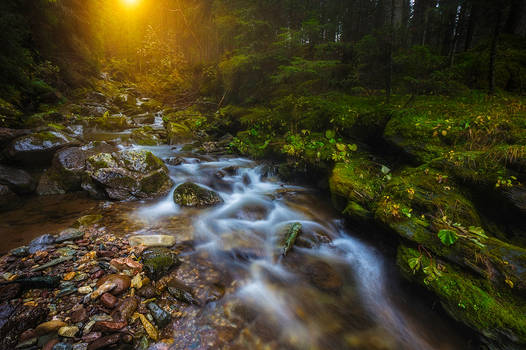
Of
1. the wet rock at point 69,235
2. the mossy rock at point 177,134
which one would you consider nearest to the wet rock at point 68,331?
the wet rock at point 69,235

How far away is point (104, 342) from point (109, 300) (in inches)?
19.2

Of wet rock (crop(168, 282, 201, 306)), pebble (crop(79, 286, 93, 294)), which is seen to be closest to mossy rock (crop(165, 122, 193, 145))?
pebble (crop(79, 286, 93, 294))

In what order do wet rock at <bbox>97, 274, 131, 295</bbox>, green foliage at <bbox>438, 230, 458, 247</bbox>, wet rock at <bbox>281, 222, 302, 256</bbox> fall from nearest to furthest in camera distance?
wet rock at <bbox>97, 274, 131, 295</bbox> → green foliage at <bbox>438, 230, 458, 247</bbox> → wet rock at <bbox>281, 222, 302, 256</bbox>

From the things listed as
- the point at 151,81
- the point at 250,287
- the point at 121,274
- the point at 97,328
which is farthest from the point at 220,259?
the point at 151,81

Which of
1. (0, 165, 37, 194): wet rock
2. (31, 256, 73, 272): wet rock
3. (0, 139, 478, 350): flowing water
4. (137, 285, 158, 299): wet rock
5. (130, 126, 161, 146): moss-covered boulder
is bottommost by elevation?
(0, 139, 478, 350): flowing water

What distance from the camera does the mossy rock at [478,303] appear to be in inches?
87.1

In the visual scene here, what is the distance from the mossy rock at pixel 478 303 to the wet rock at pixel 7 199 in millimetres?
7654

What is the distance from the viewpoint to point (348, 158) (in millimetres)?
5508

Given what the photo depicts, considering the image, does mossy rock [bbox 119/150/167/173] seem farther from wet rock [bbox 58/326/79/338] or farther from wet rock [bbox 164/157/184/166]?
wet rock [bbox 58/326/79/338]

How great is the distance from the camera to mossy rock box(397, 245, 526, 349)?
7.26 ft

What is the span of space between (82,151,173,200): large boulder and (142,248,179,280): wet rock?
2.67 metres

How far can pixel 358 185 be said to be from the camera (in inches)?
181

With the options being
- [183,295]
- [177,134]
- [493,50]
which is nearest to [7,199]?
[183,295]

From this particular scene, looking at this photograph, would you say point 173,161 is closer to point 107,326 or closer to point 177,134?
point 177,134
